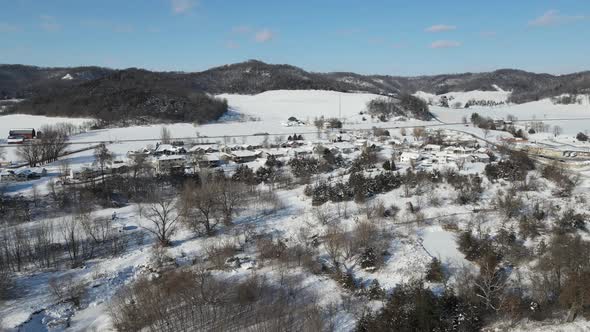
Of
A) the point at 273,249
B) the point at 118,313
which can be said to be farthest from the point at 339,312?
the point at 118,313

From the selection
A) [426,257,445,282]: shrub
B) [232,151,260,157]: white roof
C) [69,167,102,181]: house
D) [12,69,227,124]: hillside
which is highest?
[12,69,227,124]: hillside

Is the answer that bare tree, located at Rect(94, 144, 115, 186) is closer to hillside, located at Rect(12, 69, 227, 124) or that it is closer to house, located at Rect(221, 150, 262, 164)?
house, located at Rect(221, 150, 262, 164)

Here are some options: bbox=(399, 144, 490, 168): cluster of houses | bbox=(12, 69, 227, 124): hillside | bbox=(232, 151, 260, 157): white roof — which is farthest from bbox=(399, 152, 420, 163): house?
bbox=(12, 69, 227, 124): hillside

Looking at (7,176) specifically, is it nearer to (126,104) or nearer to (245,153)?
(245,153)

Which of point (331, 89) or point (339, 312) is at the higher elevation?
point (331, 89)

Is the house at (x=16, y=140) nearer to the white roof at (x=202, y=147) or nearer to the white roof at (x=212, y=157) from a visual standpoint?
the white roof at (x=202, y=147)

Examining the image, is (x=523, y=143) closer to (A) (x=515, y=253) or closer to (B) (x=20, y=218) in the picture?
(A) (x=515, y=253)
